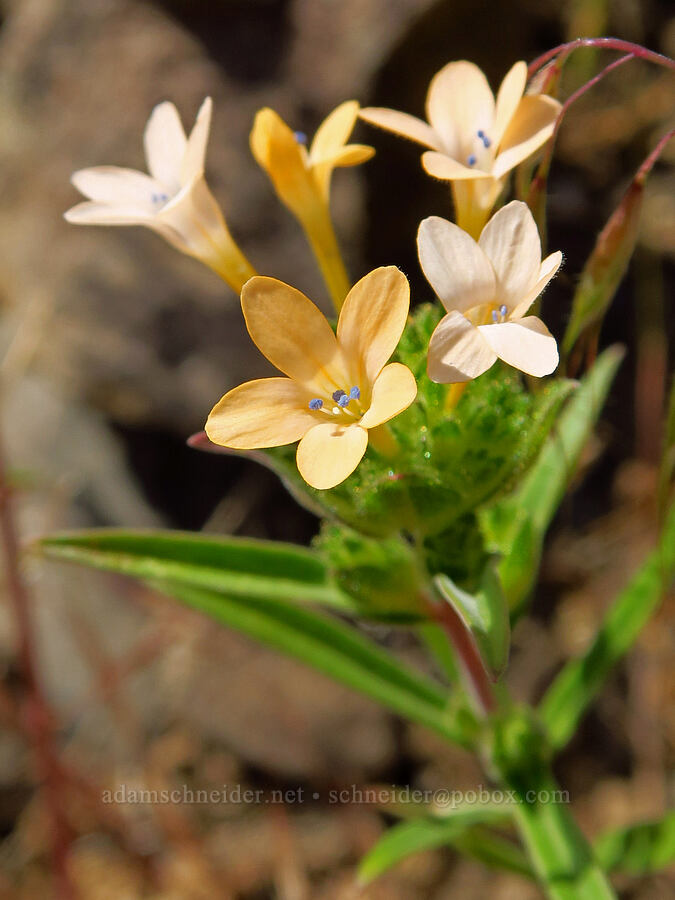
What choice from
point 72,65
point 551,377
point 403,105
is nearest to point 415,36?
point 403,105

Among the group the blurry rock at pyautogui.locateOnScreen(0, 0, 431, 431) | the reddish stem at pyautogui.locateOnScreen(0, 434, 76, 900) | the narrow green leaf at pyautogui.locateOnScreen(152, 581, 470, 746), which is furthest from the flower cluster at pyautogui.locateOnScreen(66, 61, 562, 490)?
the blurry rock at pyautogui.locateOnScreen(0, 0, 431, 431)

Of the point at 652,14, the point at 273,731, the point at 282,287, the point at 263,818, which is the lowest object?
the point at 263,818

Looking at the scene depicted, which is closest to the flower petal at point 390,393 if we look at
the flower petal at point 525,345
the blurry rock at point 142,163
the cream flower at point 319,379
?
the cream flower at point 319,379

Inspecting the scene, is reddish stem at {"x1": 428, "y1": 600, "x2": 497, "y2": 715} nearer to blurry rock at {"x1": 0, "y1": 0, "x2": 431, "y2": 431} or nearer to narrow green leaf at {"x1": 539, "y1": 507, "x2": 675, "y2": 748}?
narrow green leaf at {"x1": 539, "y1": 507, "x2": 675, "y2": 748}

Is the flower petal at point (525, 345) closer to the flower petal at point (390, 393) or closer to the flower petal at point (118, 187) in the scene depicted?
the flower petal at point (390, 393)

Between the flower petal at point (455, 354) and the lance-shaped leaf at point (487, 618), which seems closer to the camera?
the flower petal at point (455, 354)

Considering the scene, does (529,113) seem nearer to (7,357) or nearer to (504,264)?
(504,264)

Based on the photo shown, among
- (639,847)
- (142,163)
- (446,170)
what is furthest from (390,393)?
(142,163)
